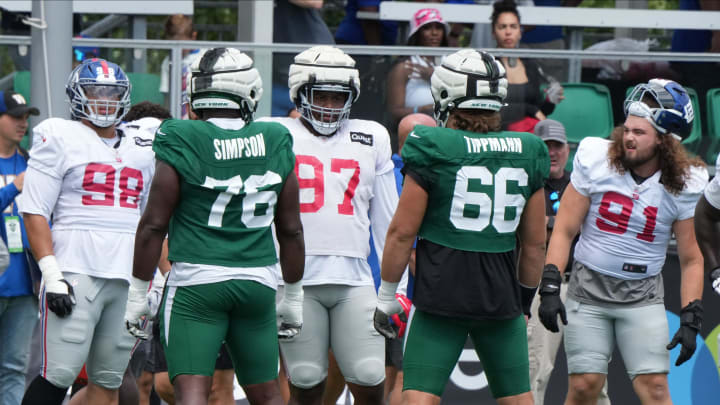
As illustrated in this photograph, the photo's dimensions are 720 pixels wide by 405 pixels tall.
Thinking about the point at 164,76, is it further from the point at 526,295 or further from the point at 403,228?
the point at 526,295

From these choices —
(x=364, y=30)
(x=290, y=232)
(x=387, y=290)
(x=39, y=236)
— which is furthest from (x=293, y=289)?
(x=364, y=30)

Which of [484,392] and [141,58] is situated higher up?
[141,58]

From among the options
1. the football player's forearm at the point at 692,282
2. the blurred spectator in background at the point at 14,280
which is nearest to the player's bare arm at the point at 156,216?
the blurred spectator in background at the point at 14,280

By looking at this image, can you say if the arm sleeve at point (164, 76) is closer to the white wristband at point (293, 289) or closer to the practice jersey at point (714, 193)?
the white wristband at point (293, 289)

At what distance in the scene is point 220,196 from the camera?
15.9 ft

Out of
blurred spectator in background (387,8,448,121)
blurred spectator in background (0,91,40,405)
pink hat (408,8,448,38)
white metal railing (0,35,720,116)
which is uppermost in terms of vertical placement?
pink hat (408,8,448,38)

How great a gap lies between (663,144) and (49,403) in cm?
352

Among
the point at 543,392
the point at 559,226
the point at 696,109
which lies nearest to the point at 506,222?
the point at 559,226

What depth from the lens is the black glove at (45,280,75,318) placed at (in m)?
5.80

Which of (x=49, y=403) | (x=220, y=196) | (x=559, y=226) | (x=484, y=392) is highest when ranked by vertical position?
(x=220, y=196)

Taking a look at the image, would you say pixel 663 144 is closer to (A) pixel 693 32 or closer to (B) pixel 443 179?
(B) pixel 443 179

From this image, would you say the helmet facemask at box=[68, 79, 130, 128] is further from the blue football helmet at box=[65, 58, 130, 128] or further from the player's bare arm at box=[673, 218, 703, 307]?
the player's bare arm at box=[673, 218, 703, 307]

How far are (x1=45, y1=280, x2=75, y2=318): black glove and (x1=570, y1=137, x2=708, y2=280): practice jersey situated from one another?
2772 mm

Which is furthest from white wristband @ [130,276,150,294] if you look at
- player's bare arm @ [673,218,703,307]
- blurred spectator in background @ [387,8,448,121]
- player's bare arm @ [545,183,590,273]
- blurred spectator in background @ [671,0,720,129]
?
blurred spectator in background @ [671,0,720,129]
